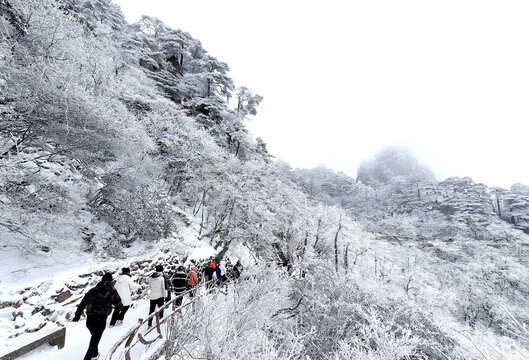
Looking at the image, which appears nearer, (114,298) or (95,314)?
(95,314)

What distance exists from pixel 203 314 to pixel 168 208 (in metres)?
7.25

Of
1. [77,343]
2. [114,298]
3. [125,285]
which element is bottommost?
[77,343]

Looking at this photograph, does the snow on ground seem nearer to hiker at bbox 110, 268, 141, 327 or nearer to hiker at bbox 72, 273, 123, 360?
hiker at bbox 72, 273, 123, 360

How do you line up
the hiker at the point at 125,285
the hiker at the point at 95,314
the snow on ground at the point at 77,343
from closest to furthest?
the hiker at the point at 95,314, the snow on ground at the point at 77,343, the hiker at the point at 125,285

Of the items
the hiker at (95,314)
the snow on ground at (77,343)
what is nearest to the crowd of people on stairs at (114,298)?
the hiker at (95,314)

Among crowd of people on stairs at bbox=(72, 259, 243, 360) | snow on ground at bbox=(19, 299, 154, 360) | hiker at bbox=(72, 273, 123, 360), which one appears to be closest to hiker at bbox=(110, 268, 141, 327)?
crowd of people on stairs at bbox=(72, 259, 243, 360)

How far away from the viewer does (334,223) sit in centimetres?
2138

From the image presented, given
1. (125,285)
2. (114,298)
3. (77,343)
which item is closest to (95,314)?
(114,298)

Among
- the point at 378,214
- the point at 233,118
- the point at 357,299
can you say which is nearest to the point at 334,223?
the point at 357,299

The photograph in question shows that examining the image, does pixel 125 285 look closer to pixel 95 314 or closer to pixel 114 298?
pixel 114 298

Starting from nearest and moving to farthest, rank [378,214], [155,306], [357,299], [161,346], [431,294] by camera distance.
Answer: [161,346]
[155,306]
[357,299]
[431,294]
[378,214]

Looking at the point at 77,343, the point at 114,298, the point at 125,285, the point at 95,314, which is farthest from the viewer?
the point at 125,285

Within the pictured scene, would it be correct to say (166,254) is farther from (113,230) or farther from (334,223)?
(334,223)

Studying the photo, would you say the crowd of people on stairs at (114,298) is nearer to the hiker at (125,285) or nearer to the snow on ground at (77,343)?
the hiker at (125,285)
